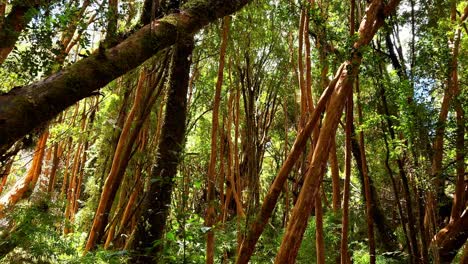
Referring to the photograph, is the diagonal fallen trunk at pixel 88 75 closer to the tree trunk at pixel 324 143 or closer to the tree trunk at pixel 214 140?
the tree trunk at pixel 214 140

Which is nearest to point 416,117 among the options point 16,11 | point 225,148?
point 16,11

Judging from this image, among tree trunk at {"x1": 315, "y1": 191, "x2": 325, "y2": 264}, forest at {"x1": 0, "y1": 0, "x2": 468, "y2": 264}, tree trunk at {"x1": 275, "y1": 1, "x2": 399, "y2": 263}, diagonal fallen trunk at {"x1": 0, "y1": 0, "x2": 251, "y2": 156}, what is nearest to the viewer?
diagonal fallen trunk at {"x1": 0, "y1": 0, "x2": 251, "y2": 156}

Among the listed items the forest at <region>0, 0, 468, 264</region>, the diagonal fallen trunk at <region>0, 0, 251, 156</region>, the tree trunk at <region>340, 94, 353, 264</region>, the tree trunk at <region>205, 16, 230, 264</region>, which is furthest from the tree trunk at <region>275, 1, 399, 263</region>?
the diagonal fallen trunk at <region>0, 0, 251, 156</region>

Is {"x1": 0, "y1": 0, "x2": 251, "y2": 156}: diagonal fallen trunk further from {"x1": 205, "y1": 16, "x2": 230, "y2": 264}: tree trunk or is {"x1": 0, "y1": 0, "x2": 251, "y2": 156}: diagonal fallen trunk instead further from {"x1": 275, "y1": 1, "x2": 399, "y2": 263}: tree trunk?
{"x1": 275, "y1": 1, "x2": 399, "y2": 263}: tree trunk

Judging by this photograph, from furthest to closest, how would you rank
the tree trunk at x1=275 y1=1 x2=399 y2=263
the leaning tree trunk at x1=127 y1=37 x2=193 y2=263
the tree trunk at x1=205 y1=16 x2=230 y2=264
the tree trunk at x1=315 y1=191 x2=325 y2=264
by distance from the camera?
1. the tree trunk at x1=205 y1=16 x2=230 y2=264
2. the tree trunk at x1=315 y1=191 x2=325 y2=264
3. the leaning tree trunk at x1=127 y1=37 x2=193 y2=263
4. the tree trunk at x1=275 y1=1 x2=399 y2=263

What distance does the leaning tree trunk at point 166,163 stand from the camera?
3.63 meters

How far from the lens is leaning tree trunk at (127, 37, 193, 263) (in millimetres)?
3631

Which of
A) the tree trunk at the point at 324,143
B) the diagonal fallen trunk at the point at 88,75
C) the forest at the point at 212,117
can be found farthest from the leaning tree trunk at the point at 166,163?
the tree trunk at the point at 324,143

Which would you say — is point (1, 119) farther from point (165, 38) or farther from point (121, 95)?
point (121, 95)

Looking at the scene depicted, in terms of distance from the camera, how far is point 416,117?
4.49 meters

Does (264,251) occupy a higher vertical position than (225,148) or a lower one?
lower

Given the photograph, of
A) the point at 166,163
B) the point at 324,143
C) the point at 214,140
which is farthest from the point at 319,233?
the point at 166,163

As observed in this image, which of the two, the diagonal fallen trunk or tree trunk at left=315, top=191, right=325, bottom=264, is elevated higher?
the diagonal fallen trunk

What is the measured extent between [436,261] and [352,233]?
4.20 metres
